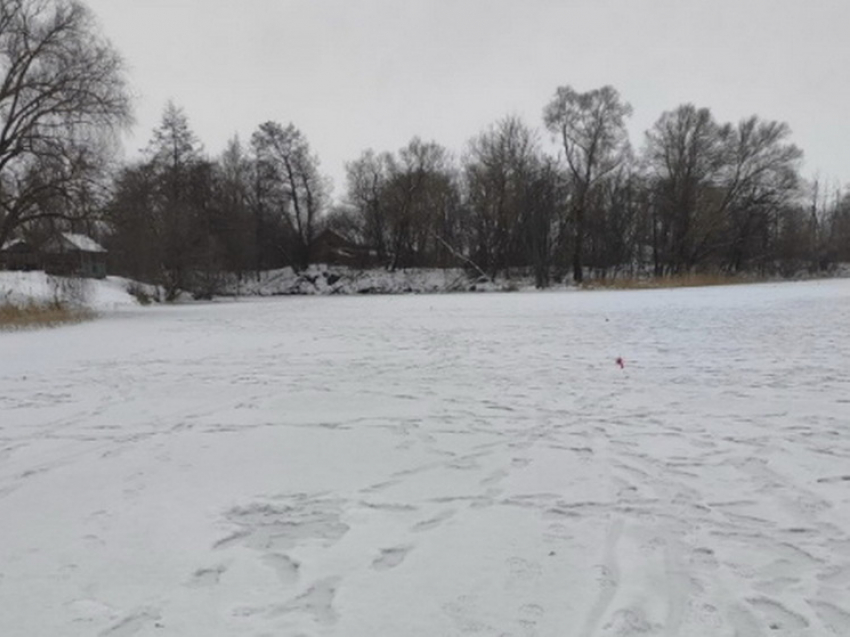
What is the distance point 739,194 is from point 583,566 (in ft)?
186

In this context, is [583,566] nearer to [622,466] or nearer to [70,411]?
[622,466]

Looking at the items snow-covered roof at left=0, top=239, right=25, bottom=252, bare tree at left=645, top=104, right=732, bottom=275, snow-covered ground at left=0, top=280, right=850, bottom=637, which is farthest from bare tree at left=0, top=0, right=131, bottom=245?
bare tree at left=645, top=104, right=732, bottom=275

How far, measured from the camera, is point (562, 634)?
221cm

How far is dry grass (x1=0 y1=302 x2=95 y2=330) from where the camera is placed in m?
16.5

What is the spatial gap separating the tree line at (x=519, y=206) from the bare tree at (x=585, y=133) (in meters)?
0.11

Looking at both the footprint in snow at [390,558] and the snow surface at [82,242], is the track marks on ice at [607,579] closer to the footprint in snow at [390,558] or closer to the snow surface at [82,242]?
the footprint in snow at [390,558]

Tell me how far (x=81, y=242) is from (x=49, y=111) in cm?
484

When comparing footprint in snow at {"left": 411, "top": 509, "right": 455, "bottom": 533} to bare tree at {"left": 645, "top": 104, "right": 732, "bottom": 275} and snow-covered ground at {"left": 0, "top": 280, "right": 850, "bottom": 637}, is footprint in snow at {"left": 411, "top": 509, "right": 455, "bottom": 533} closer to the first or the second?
snow-covered ground at {"left": 0, "top": 280, "right": 850, "bottom": 637}

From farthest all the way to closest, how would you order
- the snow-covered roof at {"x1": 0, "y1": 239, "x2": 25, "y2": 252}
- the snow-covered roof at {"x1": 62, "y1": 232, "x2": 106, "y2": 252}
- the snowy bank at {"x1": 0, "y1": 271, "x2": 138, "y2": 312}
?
the snow-covered roof at {"x1": 0, "y1": 239, "x2": 25, "y2": 252}
the snow-covered roof at {"x1": 62, "y1": 232, "x2": 106, "y2": 252}
the snowy bank at {"x1": 0, "y1": 271, "x2": 138, "y2": 312}

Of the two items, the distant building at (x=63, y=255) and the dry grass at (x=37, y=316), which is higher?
the distant building at (x=63, y=255)

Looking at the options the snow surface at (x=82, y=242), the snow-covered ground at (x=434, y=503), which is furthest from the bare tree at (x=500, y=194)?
the snow-covered ground at (x=434, y=503)

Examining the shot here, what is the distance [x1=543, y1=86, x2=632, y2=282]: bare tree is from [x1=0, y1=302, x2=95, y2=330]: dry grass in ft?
122

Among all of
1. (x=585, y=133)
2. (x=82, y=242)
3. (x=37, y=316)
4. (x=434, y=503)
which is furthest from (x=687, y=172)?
(x=434, y=503)

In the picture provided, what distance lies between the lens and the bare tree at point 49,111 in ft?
64.8
